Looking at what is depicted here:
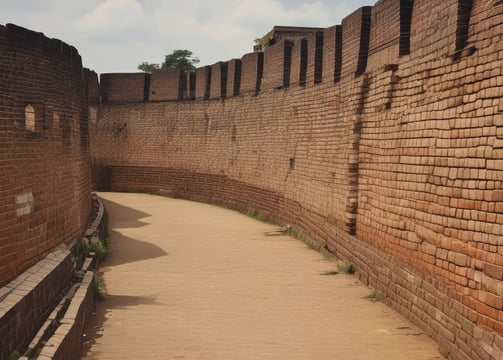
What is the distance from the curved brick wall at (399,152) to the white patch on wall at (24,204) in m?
4.57

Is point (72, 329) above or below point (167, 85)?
below

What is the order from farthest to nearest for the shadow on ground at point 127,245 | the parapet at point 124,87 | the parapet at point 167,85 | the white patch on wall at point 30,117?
1. the parapet at point 124,87
2. the parapet at point 167,85
3. the shadow on ground at point 127,245
4. the white patch on wall at point 30,117

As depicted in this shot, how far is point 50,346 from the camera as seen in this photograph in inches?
194

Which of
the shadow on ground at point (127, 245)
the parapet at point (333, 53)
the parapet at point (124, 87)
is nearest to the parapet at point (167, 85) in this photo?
the parapet at point (124, 87)

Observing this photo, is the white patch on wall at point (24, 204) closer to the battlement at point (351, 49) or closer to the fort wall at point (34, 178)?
the fort wall at point (34, 178)

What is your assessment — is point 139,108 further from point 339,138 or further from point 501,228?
point 501,228

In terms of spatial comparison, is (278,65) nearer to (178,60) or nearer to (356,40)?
(356,40)

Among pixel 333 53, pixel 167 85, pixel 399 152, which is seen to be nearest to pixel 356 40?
pixel 333 53

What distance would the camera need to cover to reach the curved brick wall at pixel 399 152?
5566mm

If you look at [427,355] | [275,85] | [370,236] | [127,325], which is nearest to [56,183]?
[127,325]

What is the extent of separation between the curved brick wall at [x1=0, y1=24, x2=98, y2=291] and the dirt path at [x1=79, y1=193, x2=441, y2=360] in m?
1.18

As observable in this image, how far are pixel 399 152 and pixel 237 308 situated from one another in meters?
2.94

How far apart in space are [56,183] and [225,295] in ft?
9.57

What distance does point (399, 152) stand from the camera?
7.89 meters
